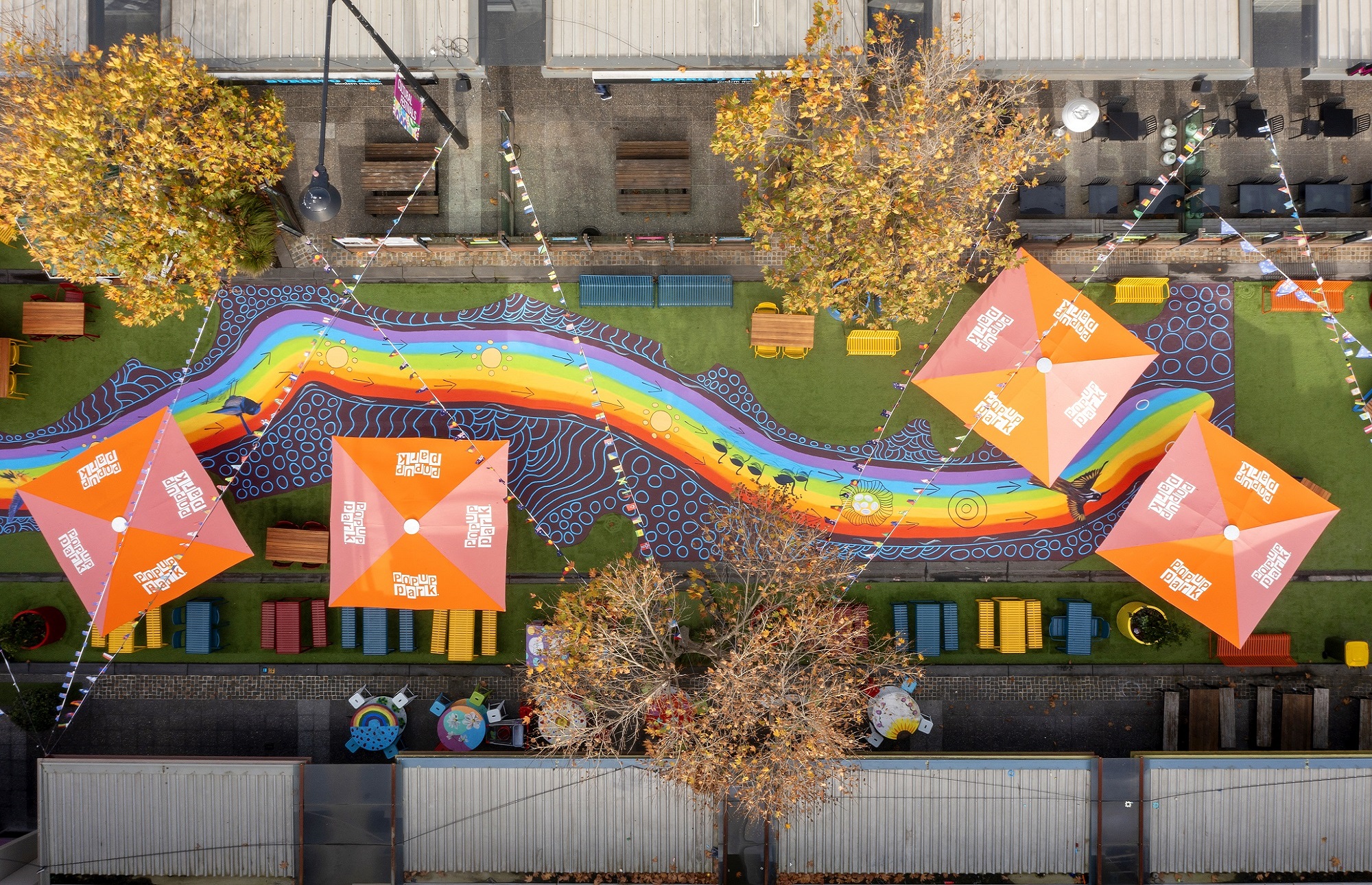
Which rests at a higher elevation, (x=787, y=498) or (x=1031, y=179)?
(x=1031, y=179)

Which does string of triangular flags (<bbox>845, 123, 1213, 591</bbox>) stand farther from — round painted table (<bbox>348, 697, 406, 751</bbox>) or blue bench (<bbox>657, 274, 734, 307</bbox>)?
Answer: round painted table (<bbox>348, 697, 406, 751</bbox>)

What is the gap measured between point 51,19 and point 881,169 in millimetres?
19022

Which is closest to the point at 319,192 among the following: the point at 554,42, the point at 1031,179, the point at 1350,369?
the point at 554,42

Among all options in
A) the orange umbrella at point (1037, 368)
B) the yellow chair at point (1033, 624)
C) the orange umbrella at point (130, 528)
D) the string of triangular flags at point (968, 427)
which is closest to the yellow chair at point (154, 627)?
the orange umbrella at point (130, 528)

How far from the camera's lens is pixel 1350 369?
17578mm

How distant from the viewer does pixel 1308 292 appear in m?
17.4

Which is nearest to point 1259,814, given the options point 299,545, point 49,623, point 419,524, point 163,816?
point 419,524

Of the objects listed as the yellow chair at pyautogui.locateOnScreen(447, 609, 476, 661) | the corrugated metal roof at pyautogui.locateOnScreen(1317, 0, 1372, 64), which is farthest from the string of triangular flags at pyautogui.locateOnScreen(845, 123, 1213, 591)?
the yellow chair at pyautogui.locateOnScreen(447, 609, 476, 661)

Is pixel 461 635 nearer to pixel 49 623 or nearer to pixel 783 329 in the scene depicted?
pixel 49 623

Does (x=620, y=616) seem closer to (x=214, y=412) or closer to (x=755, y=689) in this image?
(x=755, y=689)

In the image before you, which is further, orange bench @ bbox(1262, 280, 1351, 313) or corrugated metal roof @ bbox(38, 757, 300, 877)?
orange bench @ bbox(1262, 280, 1351, 313)

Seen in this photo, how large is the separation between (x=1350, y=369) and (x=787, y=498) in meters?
14.0

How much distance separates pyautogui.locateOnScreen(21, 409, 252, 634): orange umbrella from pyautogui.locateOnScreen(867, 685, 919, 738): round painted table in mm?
14451

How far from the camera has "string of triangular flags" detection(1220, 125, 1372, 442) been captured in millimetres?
17125
